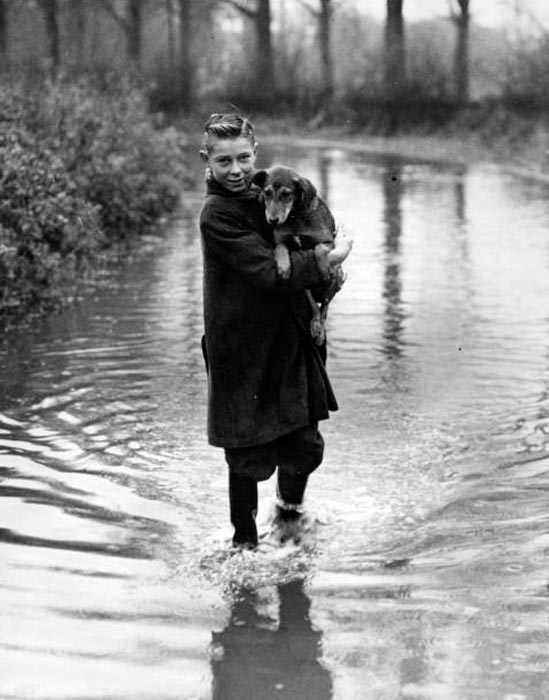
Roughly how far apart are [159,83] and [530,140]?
1989 centimetres

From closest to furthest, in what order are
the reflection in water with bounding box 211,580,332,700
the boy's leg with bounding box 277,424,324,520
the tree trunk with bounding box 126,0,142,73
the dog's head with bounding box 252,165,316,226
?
the reflection in water with bounding box 211,580,332,700
the dog's head with bounding box 252,165,316,226
the boy's leg with bounding box 277,424,324,520
the tree trunk with bounding box 126,0,142,73

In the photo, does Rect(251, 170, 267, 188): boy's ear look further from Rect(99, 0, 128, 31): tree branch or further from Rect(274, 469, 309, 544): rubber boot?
Rect(99, 0, 128, 31): tree branch

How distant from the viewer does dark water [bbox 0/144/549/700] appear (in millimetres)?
4777

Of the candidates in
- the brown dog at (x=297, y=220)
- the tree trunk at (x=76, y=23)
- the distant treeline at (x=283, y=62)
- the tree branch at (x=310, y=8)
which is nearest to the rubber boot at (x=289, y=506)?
the brown dog at (x=297, y=220)

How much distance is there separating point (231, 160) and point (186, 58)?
49048 millimetres

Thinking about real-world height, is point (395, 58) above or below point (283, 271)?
below

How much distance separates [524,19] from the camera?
59.6 meters

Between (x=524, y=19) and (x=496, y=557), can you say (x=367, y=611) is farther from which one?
(x=524, y=19)

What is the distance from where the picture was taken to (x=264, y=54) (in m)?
51.1

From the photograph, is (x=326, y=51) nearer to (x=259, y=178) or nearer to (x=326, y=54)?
(x=326, y=54)

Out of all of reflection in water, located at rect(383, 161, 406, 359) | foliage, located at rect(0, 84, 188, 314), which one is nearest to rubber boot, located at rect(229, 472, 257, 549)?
reflection in water, located at rect(383, 161, 406, 359)

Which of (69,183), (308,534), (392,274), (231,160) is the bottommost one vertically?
(392,274)

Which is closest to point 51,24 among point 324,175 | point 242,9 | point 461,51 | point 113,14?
point 113,14

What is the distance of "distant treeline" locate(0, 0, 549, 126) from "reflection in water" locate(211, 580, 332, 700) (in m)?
18.6
